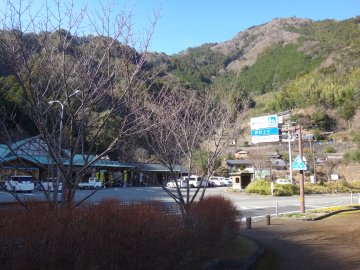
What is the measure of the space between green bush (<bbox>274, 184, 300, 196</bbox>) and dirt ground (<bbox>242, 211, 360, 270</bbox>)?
20.0 m

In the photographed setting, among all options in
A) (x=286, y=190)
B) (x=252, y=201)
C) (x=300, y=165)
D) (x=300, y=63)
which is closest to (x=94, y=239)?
(x=300, y=165)

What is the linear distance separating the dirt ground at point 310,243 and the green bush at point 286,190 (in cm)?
1998

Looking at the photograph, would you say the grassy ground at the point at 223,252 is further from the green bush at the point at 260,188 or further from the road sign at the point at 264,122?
the green bush at the point at 260,188

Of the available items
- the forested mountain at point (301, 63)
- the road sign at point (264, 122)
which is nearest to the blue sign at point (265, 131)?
the road sign at point (264, 122)

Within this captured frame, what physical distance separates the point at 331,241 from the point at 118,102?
26.9ft

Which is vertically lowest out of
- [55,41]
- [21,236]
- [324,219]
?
[324,219]

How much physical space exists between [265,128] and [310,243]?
15.0 metres

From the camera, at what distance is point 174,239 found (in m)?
5.45

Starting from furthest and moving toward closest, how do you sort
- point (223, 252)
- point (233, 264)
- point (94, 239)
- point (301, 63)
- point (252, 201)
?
point (301, 63), point (252, 201), point (223, 252), point (233, 264), point (94, 239)

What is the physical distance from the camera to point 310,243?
→ 35.1 feet

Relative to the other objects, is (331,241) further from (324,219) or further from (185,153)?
(324,219)

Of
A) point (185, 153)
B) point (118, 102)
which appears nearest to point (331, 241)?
point (185, 153)

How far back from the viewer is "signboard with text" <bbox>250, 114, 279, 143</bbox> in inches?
977

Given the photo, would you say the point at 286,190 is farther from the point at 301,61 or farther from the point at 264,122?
the point at 301,61
